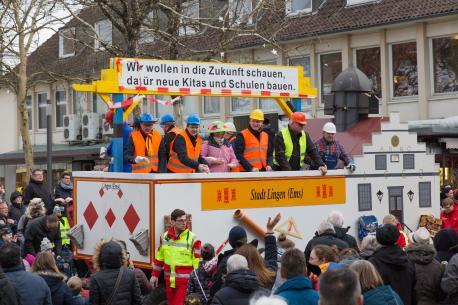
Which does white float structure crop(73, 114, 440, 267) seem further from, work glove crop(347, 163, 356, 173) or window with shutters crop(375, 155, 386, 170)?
work glove crop(347, 163, 356, 173)

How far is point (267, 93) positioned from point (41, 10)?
1788 cm

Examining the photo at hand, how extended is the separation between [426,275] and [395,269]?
3.05 feet

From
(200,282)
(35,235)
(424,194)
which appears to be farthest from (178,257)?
(424,194)

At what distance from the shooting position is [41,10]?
3045cm

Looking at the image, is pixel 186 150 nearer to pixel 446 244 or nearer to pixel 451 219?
pixel 446 244

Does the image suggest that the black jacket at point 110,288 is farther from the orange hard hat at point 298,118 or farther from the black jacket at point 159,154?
the orange hard hat at point 298,118

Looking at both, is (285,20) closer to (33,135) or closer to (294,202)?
(294,202)

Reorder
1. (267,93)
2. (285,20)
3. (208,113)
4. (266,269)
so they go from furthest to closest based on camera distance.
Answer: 1. (208,113)
2. (285,20)
3. (267,93)
4. (266,269)

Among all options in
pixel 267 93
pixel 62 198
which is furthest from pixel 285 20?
pixel 267 93

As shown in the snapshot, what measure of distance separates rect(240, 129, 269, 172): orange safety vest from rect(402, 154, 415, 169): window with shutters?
6.86 feet

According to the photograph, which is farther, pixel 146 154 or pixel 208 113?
pixel 208 113

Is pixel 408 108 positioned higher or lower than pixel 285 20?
lower

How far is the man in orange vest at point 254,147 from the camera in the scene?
13352mm

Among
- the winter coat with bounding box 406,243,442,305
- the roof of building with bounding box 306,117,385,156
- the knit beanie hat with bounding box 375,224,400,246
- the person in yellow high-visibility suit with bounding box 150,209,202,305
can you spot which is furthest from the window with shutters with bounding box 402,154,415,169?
the knit beanie hat with bounding box 375,224,400,246
